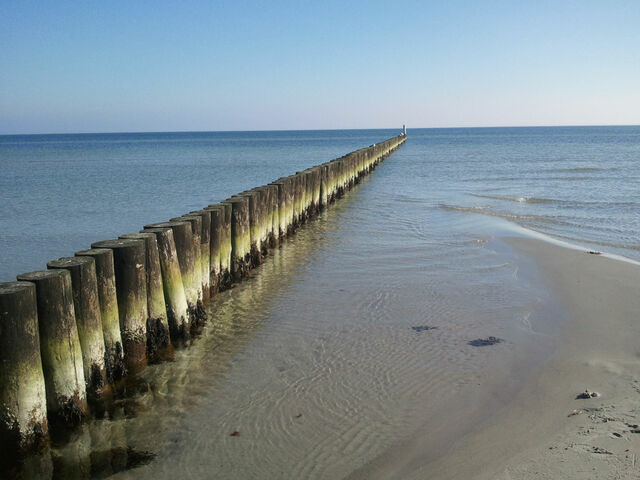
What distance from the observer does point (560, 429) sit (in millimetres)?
3918

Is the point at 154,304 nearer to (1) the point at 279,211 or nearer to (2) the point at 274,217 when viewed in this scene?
(2) the point at 274,217

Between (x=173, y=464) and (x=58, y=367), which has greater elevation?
(x=58, y=367)

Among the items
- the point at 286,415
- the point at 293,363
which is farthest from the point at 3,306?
the point at 293,363

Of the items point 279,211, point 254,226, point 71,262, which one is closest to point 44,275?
point 71,262

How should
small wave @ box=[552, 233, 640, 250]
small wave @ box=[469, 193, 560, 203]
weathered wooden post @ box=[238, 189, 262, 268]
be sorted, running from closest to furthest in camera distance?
weathered wooden post @ box=[238, 189, 262, 268]
small wave @ box=[552, 233, 640, 250]
small wave @ box=[469, 193, 560, 203]

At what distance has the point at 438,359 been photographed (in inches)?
204

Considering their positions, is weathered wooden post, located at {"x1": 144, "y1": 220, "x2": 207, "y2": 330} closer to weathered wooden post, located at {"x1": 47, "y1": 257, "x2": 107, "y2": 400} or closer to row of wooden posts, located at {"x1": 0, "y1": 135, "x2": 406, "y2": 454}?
row of wooden posts, located at {"x1": 0, "y1": 135, "x2": 406, "y2": 454}

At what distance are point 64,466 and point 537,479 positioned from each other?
2.80 meters

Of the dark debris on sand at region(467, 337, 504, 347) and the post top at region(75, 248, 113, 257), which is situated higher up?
the post top at region(75, 248, 113, 257)

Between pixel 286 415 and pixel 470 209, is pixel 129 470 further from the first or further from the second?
pixel 470 209

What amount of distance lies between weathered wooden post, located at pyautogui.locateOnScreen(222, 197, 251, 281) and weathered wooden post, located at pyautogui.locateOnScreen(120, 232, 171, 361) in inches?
97.5

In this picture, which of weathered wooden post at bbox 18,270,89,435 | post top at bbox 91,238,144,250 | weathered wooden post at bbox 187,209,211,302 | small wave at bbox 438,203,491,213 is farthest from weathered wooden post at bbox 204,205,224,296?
small wave at bbox 438,203,491,213

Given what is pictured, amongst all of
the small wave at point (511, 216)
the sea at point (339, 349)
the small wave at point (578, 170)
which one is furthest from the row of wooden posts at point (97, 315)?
the small wave at point (578, 170)

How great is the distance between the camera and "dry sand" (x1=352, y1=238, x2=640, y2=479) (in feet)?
Answer: 11.5
